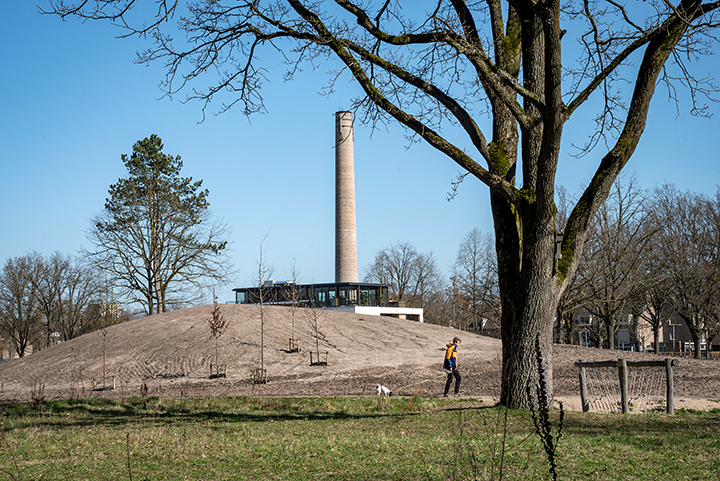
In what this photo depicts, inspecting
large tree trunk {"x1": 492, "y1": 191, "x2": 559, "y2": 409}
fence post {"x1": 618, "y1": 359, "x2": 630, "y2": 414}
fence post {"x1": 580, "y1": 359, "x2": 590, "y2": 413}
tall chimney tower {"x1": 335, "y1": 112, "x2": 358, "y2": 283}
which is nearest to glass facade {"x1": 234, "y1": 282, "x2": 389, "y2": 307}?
tall chimney tower {"x1": 335, "y1": 112, "x2": 358, "y2": 283}

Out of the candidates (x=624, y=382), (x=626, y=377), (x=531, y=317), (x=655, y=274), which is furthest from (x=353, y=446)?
(x=655, y=274)

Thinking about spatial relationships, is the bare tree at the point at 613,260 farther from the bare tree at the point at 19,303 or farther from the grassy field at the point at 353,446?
the bare tree at the point at 19,303

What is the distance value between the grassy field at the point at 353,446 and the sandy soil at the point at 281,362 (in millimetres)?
4059

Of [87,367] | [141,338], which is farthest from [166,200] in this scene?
[87,367]

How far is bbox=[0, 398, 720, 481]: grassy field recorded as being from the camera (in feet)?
21.4

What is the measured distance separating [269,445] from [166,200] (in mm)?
35348

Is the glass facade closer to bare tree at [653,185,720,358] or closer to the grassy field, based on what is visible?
bare tree at [653,185,720,358]

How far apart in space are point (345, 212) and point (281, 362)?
25646 millimetres

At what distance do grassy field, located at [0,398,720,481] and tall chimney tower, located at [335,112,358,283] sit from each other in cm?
3885

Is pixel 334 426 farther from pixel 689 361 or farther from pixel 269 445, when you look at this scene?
pixel 689 361

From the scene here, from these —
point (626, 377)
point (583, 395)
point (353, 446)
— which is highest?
point (626, 377)

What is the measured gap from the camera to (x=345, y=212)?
169 feet

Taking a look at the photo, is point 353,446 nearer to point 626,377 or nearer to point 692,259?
point 626,377

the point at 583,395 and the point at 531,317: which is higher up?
the point at 531,317
